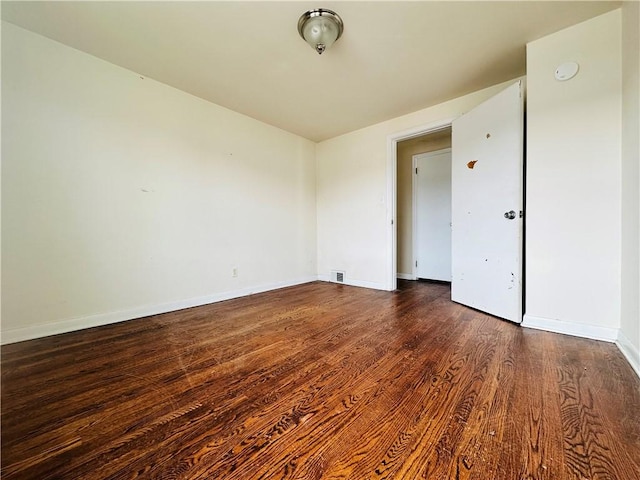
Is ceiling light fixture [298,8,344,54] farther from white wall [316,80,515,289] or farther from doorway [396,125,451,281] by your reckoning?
doorway [396,125,451,281]

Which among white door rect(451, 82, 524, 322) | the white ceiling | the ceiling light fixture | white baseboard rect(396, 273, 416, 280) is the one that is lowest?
white baseboard rect(396, 273, 416, 280)

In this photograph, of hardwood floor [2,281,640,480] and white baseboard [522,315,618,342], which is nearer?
hardwood floor [2,281,640,480]

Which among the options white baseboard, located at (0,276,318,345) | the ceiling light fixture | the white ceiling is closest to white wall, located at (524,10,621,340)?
the white ceiling

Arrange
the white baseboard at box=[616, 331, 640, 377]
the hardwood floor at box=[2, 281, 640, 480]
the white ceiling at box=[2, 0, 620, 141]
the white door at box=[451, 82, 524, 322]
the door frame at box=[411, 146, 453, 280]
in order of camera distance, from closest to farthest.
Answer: the hardwood floor at box=[2, 281, 640, 480] → the white baseboard at box=[616, 331, 640, 377] → the white ceiling at box=[2, 0, 620, 141] → the white door at box=[451, 82, 524, 322] → the door frame at box=[411, 146, 453, 280]

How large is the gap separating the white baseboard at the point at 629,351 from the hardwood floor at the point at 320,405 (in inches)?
1.8

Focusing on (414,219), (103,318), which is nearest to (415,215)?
(414,219)

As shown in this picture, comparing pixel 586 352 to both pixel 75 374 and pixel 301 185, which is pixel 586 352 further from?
pixel 301 185

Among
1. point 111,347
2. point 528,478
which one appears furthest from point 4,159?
point 528,478

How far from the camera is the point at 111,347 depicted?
69.3 inches

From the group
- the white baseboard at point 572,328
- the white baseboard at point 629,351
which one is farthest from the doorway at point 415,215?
the white baseboard at point 629,351

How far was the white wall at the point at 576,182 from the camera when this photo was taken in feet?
5.69

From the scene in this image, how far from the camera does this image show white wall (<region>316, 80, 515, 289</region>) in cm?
346

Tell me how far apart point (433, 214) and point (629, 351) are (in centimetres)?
286

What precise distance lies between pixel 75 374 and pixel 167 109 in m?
2.46
